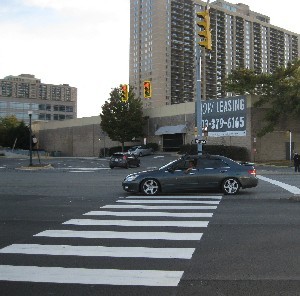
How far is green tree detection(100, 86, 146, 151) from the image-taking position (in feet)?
204

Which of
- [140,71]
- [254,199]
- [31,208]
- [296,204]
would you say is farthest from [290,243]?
[140,71]

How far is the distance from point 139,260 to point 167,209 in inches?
210

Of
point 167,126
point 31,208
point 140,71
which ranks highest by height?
point 140,71

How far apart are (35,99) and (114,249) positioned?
436 feet

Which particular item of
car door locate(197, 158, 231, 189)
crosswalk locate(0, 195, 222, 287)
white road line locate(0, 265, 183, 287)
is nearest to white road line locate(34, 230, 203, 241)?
crosswalk locate(0, 195, 222, 287)

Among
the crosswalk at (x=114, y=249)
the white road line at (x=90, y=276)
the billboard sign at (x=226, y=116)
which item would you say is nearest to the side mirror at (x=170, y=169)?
the crosswalk at (x=114, y=249)

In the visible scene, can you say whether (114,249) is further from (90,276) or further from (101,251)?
(90,276)

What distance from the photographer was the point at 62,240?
780cm

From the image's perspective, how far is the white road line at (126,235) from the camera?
7.97 m

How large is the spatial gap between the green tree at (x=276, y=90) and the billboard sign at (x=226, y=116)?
2.28 m

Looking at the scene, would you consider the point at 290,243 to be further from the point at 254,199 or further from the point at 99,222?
the point at 254,199

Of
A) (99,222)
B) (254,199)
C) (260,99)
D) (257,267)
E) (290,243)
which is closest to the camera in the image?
(257,267)

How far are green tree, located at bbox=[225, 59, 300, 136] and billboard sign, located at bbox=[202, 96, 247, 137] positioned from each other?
7.50ft

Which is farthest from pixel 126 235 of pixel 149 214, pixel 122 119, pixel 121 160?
pixel 122 119
